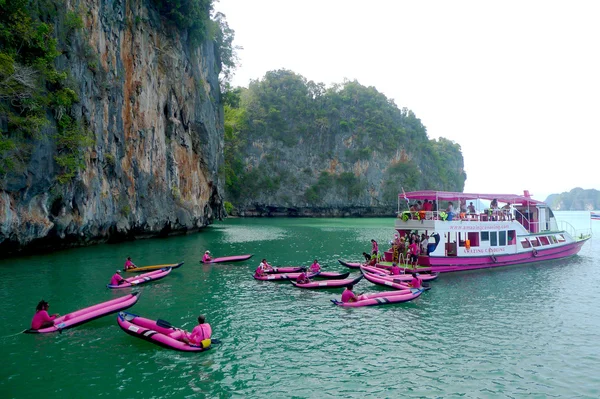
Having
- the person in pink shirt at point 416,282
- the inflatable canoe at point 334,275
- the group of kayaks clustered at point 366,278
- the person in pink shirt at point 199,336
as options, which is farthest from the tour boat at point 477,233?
the person in pink shirt at point 199,336

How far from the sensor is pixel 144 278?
20812mm

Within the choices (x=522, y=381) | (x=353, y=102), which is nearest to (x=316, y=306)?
(x=522, y=381)

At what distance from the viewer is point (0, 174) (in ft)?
70.0

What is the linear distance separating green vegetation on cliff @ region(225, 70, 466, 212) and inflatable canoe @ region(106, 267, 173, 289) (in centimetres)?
6597

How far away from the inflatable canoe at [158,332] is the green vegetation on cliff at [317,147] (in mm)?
75210

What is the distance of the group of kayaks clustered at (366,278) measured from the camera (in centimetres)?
1725

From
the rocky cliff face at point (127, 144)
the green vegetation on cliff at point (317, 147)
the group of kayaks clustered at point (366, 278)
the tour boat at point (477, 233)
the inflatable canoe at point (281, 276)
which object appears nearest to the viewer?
the group of kayaks clustered at point (366, 278)

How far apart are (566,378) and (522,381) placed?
132 centimetres

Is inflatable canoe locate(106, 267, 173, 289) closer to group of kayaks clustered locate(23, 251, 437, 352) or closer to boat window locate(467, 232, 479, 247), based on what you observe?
group of kayaks clustered locate(23, 251, 437, 352)

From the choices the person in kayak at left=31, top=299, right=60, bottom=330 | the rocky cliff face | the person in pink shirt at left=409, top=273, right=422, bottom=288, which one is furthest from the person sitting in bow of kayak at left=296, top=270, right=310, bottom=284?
the rocky cliff face

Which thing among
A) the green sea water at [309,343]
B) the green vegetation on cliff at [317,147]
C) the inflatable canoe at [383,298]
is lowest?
the green sea water at [309,343]

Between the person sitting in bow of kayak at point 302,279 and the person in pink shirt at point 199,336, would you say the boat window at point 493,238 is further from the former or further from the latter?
the person in pink shirt at point 199,336

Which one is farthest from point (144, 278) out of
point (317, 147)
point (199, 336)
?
point (317, 147)

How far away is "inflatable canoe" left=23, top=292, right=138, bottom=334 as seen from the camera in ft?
43.3
